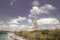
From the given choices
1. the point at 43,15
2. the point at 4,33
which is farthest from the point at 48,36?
the point at 4,33

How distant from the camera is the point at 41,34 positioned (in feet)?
8.20

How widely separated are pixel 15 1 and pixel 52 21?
0.82 m

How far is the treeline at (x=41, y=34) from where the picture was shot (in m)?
2.46

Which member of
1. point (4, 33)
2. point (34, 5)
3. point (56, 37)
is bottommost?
point (56, 37)

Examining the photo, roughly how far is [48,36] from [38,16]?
425 mm

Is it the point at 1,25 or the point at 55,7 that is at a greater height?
the point at 55,7

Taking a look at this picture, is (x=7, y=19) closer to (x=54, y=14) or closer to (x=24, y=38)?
(x=24, y=38)

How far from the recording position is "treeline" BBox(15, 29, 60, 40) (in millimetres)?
2465

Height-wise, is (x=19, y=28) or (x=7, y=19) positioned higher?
(x=7, y=19)

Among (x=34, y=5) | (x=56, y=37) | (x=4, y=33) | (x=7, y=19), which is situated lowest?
(x=56, y=37)

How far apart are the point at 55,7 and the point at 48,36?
57cm

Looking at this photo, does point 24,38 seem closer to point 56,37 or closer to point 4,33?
point 4,33

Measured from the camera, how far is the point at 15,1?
261cm

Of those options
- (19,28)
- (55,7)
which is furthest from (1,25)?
(55,7)
